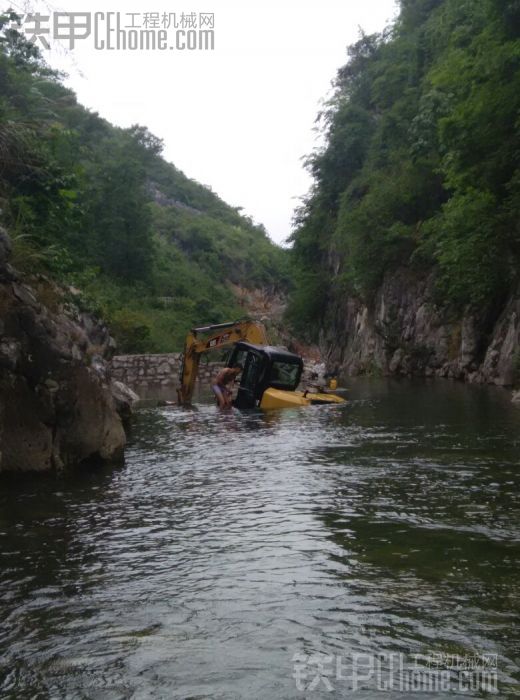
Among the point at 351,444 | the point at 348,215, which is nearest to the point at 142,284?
the point at 348,215

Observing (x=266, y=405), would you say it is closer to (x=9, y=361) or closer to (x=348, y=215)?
(x=9, y=361)

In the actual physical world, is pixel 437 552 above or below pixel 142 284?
below

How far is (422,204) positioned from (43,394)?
35760 mm

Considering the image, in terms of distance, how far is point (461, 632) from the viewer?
3.87m

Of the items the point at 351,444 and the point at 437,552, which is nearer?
the point at 437,552

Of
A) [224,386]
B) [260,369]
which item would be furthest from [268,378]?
[224,386]

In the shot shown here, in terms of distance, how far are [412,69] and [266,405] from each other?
117ft

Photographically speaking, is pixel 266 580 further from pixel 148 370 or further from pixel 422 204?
pixel 422 204

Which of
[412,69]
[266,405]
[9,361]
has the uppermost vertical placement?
[412,69]

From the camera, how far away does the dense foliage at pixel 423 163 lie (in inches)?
942

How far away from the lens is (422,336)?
128 ft

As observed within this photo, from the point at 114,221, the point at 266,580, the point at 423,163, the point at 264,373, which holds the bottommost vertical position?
the point at 266,580

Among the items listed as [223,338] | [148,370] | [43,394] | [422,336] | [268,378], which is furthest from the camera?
[148,370]

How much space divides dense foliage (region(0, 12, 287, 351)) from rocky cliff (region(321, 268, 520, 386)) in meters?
12.9
